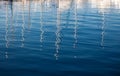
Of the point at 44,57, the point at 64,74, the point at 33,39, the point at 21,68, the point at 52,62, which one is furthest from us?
the point at 33,39

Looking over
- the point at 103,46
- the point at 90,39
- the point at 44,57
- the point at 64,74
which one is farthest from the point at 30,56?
the point at 90,39

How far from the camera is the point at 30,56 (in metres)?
21.9

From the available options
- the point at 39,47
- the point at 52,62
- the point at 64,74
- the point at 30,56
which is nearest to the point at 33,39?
the point at 39,47

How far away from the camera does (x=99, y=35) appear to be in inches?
1220

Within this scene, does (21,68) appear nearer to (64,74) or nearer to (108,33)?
(64,74)

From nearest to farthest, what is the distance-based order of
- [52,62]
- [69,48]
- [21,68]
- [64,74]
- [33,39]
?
[64,74]
[21,68]
[52,62]
[69,48]
[33,39]

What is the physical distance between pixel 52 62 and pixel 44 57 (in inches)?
59.0

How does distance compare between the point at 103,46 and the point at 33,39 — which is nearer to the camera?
the point at 103,46

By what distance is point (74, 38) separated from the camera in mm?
29266

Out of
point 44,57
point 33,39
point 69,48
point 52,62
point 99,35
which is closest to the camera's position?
point 52,62

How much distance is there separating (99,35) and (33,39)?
23.1 ft

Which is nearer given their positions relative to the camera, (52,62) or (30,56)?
(52,62)

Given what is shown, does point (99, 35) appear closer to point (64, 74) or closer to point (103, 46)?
point (103, 46)

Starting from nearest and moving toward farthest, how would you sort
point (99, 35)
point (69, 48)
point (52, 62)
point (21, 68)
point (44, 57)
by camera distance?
point (21, 68), point (52, 62), point (44, 57), point (69, 48), point (99, 35)
